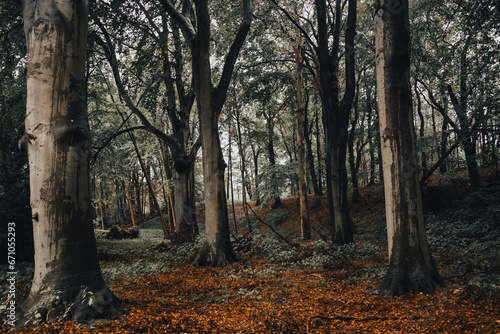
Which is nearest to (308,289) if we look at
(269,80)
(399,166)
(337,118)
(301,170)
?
(399,166)

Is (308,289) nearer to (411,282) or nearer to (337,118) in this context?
(411,282)

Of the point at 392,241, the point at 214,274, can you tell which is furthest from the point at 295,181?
the point at 392,241

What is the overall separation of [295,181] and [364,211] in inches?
168

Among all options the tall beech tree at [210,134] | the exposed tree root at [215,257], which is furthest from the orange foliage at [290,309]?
the tall beech tree at [210,134]

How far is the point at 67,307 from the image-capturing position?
3088 mm

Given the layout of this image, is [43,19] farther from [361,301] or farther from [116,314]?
[361,301]

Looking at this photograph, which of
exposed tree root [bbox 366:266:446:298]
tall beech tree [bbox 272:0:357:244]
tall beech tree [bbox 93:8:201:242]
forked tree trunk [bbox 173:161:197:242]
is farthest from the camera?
forked tree trunk [bbox 173:161:197:242]

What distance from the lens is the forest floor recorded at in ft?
9.61

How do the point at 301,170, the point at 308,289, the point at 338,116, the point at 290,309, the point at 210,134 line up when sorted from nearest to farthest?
the point at 290,309 < the point at 308,289 < the point at 210,134 < the point at 338,116 < the point at 301,170

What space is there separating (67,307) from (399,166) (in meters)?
4.60

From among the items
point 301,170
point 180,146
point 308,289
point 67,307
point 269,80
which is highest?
point 269,80

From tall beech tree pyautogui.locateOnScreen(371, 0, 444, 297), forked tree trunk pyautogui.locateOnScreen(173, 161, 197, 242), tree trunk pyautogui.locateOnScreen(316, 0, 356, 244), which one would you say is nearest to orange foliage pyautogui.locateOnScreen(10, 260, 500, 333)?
tall beech tree pyautogui.locateOnScreen(371, 0, 444, 297)

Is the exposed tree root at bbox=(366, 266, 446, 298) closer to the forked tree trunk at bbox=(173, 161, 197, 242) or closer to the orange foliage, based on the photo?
the orange foliage

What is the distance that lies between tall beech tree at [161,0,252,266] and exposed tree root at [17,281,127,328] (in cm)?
403
